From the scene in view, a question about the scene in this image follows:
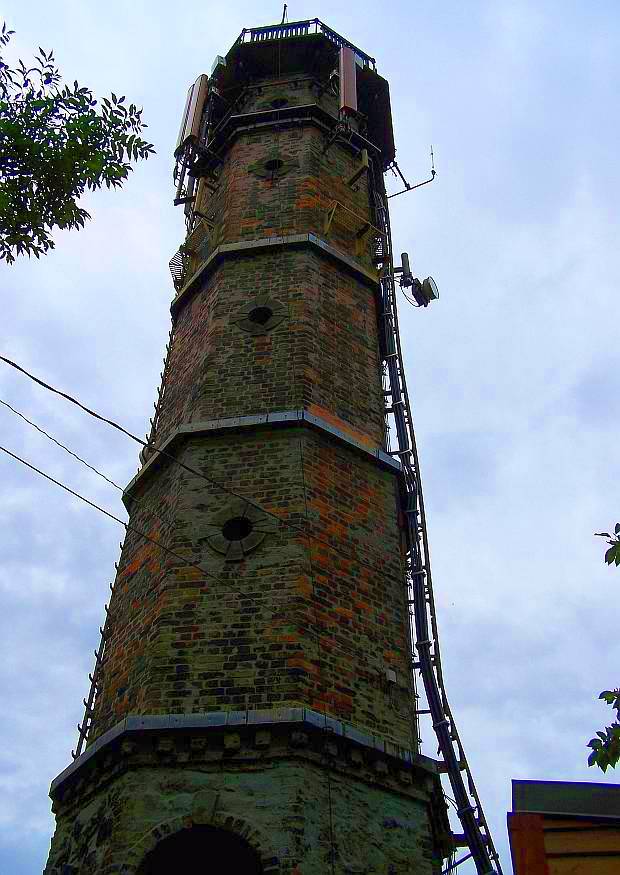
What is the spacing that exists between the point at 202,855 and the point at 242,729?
139 cm

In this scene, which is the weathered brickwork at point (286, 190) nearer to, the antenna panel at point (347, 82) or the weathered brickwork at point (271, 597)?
the antenna panel at point (347, 82)

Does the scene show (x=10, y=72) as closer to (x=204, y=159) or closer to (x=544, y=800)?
(x=544, y=800)

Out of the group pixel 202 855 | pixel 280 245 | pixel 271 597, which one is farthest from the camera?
pixel 280 245

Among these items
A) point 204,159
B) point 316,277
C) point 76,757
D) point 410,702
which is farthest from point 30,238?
point 204,159

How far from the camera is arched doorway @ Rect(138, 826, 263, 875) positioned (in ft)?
30.6

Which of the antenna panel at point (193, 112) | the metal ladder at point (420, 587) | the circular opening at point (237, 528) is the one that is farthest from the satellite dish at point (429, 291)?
the circular opening at point (237, 528)

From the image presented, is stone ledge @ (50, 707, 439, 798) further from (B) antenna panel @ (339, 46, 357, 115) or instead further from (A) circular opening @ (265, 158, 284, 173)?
(B) antenna panel @ (339, 46, 357, 115)

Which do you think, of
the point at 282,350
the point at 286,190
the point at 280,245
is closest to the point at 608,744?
the point at 282,350

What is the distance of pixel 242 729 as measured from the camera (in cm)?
987

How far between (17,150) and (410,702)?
716 cm

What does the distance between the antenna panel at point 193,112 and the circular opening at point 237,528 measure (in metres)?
9.00

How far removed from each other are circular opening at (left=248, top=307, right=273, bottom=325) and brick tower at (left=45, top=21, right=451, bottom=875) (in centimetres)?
4

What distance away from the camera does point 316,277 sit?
15266mm

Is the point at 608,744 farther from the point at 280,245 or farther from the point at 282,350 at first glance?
the point at 280,245
